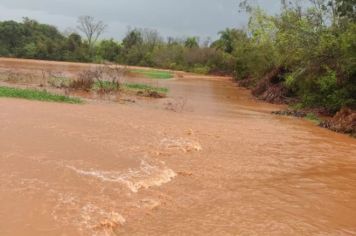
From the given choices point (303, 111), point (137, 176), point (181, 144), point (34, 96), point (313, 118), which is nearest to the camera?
point (137, 176)

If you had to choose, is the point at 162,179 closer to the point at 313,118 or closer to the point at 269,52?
the point at 313,118

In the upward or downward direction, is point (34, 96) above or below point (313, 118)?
above

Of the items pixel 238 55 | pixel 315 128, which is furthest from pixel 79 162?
pixel 238 55

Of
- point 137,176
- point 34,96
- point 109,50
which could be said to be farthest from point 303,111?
point 109,50

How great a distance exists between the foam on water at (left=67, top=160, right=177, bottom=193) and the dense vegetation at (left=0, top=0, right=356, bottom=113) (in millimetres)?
13626

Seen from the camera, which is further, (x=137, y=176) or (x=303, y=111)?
(x=303, y=111)

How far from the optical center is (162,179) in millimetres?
8453

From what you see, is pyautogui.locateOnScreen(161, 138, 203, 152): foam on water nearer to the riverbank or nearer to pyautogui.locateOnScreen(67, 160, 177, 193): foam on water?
pyautogui.locateOnScreen(67, 160, 177, 193): foam on water

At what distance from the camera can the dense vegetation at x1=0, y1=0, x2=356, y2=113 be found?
2186 cm

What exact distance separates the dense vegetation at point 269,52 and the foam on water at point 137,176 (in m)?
13.6

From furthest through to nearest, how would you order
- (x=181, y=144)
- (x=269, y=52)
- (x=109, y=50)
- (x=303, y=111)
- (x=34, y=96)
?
(x=109, y=50) → (x=269, y=52) → (x=303, y=111) → (x=34, y=96) → (x=181, y=144)

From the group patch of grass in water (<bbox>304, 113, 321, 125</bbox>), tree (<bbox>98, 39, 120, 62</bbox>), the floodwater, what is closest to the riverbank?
patch of grass in water (<bbox>304, 113, 321, 125</bbox>)

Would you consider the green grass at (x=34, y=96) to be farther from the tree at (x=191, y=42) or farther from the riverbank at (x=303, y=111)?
the tree at (x=191, y=42)

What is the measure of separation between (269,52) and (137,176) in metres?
34.2
